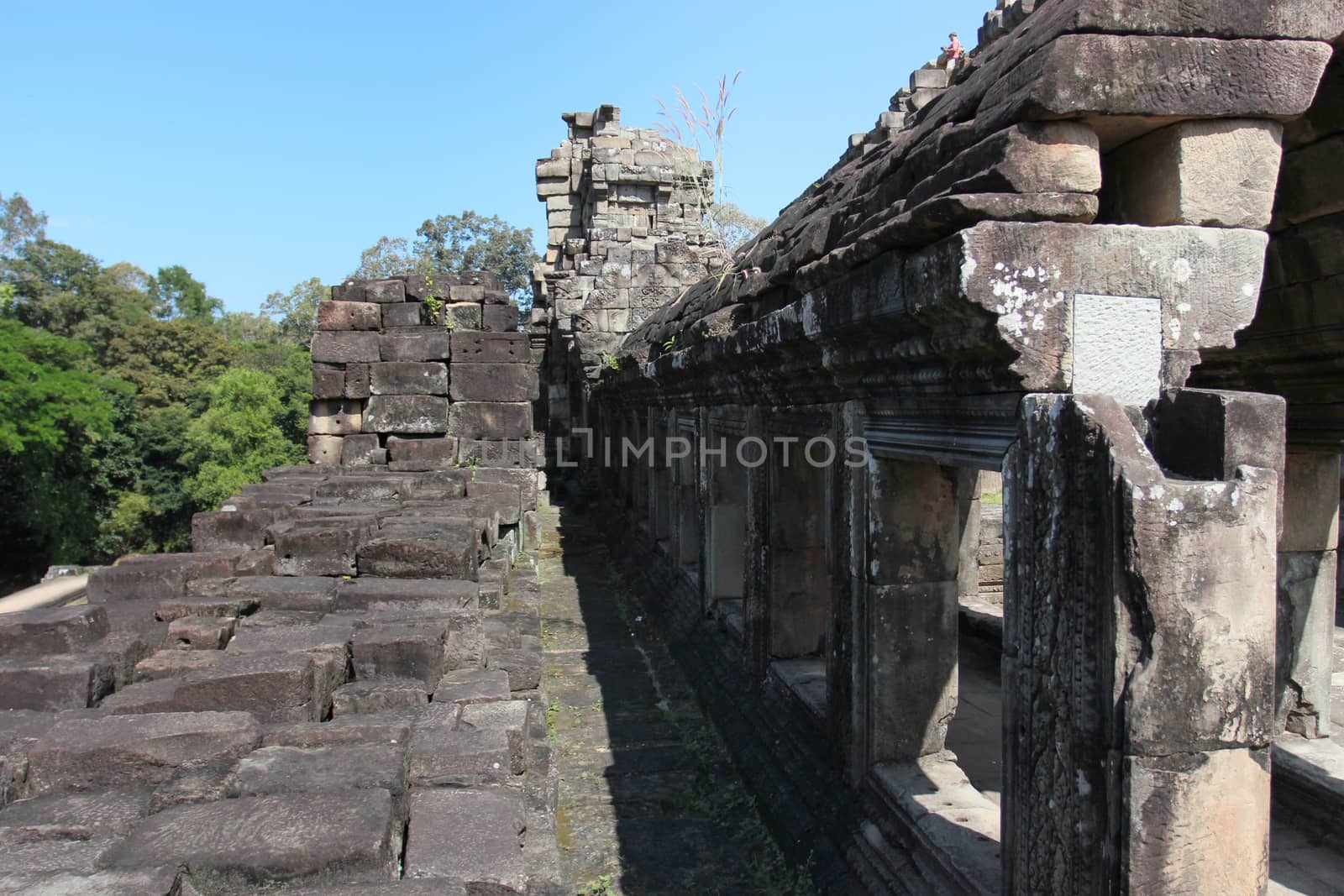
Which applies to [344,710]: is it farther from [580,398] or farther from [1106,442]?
[580,398]

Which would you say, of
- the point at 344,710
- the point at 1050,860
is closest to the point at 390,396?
the point at 344,710

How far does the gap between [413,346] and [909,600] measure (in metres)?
7.23

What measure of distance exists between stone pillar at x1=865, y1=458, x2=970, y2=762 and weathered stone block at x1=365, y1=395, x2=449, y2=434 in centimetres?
679

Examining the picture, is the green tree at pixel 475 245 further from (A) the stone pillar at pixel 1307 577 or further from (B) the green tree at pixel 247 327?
(A) the stone pillar at pixel 1307 577

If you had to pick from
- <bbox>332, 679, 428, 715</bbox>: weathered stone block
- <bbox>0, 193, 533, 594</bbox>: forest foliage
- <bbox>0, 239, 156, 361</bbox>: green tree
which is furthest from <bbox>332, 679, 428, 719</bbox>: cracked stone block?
<bbox>0, 239, 156, 361</bbox>: green tree

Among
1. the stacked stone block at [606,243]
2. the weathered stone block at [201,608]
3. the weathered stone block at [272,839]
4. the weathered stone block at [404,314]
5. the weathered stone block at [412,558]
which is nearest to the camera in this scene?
the weathered stone block at [272,839]

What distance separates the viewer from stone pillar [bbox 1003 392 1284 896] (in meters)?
1.98

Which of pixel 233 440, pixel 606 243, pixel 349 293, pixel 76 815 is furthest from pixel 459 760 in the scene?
pixel 233 440

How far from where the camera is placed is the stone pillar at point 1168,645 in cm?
198

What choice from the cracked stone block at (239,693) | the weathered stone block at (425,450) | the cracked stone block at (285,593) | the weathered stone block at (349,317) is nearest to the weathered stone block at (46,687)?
the cracked stone block at (239,693)

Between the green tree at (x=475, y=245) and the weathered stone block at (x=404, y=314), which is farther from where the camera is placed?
the green tree at (x=475, y=245)

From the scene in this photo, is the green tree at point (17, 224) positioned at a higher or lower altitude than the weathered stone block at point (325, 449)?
higher

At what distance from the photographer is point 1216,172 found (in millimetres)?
2406

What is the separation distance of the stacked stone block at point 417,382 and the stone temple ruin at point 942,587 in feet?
12.5
